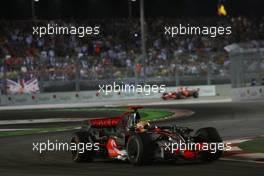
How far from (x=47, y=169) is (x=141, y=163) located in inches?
63.7

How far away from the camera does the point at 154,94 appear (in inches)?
1667

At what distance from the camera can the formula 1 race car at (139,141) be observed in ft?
41.1

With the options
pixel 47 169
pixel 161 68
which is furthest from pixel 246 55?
pixel 47 169

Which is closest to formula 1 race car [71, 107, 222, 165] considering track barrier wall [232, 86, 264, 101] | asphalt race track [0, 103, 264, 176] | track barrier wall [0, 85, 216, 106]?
asphalt race track [0, 103, 264, 176]

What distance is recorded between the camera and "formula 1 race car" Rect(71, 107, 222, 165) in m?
12.5

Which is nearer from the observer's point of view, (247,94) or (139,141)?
(139,141)

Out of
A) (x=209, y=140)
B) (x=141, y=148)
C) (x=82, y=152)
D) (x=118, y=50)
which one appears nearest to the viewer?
(x=141, y=148)

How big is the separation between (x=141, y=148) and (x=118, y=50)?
34.1 meters

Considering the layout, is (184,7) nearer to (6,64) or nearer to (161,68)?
(161,68)

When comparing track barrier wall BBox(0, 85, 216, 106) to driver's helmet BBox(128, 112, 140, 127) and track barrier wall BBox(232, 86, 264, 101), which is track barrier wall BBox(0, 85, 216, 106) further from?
driver's helmet BBox(128, 112, 140, 127)

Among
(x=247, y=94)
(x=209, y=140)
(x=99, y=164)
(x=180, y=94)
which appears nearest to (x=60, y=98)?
(x=180, y=94)

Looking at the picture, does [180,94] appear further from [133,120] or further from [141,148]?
[141,148]

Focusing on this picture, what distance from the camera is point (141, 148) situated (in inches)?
490

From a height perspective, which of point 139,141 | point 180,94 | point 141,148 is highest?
point 180,94
